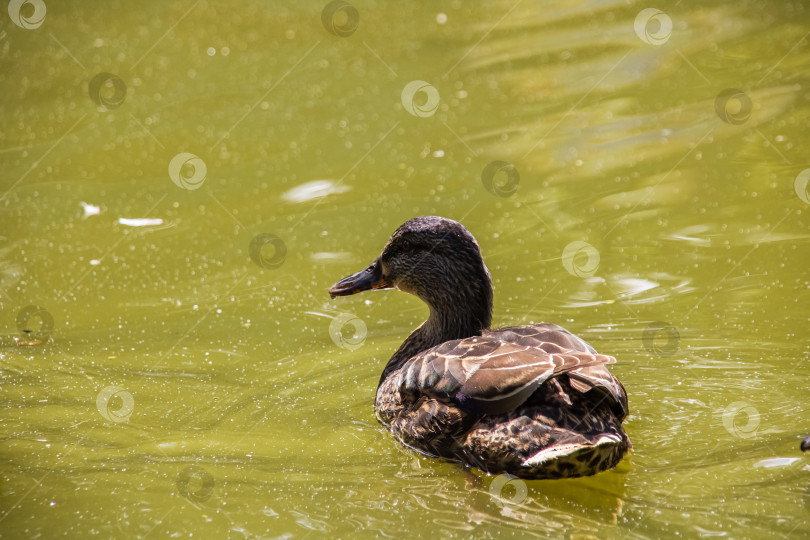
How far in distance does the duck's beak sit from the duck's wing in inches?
40.0

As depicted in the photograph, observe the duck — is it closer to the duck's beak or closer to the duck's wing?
the duck's wing

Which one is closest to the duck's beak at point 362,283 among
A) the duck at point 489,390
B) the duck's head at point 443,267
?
the duck's head at point 443,267

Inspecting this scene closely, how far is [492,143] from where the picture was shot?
976 centimetres

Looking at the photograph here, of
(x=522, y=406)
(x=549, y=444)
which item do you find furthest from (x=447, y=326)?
(x=549, y=444)

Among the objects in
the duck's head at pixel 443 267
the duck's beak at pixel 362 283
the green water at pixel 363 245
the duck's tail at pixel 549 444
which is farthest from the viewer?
the duck's beak at pixel 362 283

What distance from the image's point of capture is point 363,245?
27.4 ft

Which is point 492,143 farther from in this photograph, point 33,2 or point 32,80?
point 33,2

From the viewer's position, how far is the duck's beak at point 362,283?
6.61 metres

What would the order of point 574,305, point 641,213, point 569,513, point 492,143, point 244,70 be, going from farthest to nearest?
point 244,70 → point 492,143 → point 641,213 → point 574,305 → point 569,513

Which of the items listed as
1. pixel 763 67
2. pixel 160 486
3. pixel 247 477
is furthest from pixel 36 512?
→ pixel 763 67

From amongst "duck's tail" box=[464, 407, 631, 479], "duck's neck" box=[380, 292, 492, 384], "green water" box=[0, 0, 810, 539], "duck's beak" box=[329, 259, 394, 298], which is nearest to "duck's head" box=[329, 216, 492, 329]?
"duck's neck" box=[380, 292, 492, 384]

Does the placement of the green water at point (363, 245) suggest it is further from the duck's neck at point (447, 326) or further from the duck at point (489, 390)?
the duck's neck at point (447, 326)

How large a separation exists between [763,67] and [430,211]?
438 centimetres

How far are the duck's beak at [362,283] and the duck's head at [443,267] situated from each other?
142mm
